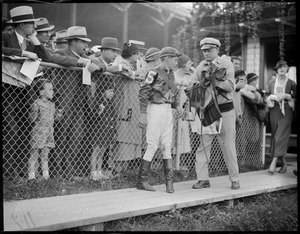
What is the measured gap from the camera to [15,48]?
14.6 ft

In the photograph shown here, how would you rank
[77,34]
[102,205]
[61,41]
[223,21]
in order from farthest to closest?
1. [223,21]
2. [61,41]
3. [77,34]
4. [102,205]

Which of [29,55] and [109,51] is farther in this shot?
[109,51]

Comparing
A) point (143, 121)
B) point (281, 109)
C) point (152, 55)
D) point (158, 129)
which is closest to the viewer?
point (143, 121)

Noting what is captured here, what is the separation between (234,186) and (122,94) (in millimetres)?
1809

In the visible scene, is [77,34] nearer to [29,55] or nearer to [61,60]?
[61,60]

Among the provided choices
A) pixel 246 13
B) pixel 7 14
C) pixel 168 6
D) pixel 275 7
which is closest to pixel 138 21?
pixel 168 6

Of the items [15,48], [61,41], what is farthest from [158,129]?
[61,41]


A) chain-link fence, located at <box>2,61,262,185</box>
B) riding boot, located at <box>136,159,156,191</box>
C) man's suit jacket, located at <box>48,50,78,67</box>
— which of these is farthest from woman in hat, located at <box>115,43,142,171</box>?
man's suit jacket, located at <box>48,50,78,67</box>

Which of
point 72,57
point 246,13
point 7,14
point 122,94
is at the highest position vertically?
point 246,13

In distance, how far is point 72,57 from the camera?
191 inches

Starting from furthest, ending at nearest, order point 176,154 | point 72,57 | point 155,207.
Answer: point 176,154 < point 72,57 < point 155,207

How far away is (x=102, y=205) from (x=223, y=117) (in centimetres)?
205

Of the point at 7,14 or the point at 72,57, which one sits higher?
the point at 7,14

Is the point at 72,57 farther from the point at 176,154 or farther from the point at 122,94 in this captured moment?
the point at 176,154
